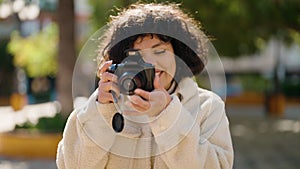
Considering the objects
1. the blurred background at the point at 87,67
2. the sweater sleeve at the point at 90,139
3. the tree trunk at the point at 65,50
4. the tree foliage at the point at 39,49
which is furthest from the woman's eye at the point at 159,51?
the tree foliage at the point at 39,49

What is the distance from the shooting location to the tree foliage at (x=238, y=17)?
9.57m

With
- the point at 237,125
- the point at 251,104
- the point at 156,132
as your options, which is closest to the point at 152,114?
the point at 156,132

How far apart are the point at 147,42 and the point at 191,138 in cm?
36

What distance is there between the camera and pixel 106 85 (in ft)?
6.00

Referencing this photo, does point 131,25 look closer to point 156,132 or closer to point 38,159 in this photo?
point 156,132

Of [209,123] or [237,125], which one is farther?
[237,125]

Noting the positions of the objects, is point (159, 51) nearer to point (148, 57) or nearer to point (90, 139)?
point (148, 57)

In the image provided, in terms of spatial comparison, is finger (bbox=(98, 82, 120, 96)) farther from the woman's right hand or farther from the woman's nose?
the woman's nose

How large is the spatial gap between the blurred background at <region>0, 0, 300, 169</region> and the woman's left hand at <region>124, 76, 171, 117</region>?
2.24 ft

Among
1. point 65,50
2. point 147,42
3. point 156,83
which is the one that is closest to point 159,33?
point 147,42

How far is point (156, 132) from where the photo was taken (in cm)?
→ 182

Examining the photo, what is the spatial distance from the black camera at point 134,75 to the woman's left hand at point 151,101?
0.02 m

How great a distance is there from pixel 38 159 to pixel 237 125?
751cm

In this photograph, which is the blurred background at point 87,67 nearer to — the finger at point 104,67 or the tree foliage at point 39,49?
the tree foliage at point 39,49
